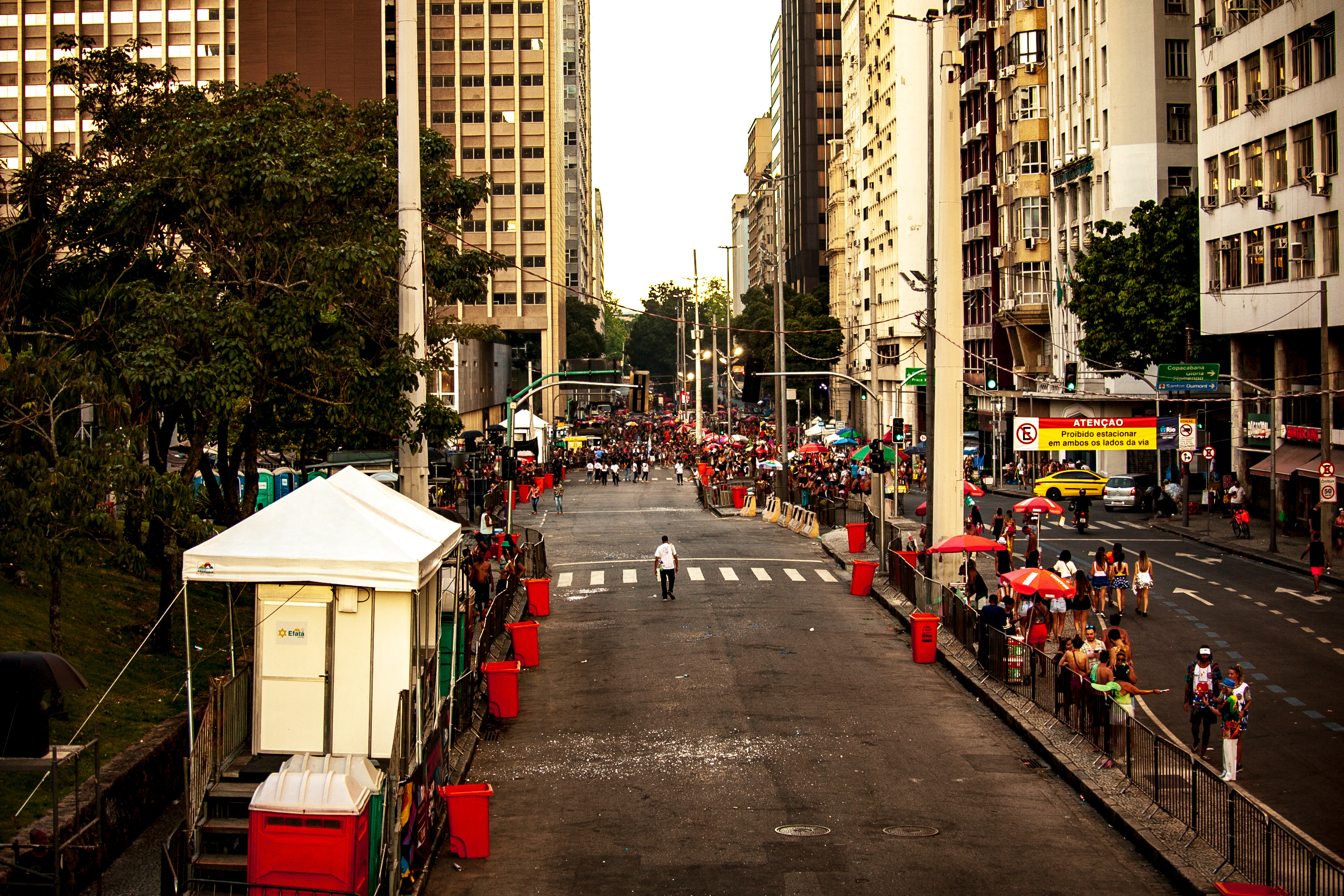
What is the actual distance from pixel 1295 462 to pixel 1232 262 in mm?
8430

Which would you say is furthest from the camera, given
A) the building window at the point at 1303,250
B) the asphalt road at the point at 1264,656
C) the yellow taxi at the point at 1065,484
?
the yellow taxi at the point at 1065,484

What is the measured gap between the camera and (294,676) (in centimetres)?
1169

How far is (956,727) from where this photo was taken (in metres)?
17.8

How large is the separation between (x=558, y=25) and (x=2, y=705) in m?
128

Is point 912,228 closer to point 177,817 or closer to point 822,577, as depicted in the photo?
point 822,577

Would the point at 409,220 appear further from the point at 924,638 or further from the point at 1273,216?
the point at 1273,216

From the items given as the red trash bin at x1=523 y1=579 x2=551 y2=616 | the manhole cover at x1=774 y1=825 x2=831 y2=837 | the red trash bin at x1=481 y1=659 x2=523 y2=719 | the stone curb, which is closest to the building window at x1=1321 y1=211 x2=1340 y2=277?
the stone curb

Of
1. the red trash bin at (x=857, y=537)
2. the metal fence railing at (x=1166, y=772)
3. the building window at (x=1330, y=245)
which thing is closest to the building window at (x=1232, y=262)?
the building window at (x=1330, y=245)

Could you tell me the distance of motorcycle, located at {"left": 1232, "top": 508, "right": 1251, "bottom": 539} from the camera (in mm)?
41469

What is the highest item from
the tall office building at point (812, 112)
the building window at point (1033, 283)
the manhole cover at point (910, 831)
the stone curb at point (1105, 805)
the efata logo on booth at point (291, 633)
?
the tall office building at point (812, 112)

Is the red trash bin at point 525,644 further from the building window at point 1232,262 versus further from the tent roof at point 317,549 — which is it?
the building window at point 1232,262

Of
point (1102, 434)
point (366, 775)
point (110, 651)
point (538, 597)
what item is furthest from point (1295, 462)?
point (366, 775)

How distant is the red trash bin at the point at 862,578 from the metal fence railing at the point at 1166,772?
7.03 meters

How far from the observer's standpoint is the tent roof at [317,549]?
1132cm
